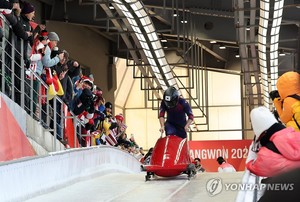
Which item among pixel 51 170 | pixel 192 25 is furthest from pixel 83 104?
pixel 192 25

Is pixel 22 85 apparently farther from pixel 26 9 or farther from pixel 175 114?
pixel 175 114

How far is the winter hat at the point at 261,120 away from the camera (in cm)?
440

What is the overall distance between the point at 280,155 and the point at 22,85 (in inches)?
276

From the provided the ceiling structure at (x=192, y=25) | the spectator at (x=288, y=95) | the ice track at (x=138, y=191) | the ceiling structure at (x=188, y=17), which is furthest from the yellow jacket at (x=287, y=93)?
the ceiling structure at (x=188, y=17)

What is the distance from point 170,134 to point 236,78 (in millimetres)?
27496

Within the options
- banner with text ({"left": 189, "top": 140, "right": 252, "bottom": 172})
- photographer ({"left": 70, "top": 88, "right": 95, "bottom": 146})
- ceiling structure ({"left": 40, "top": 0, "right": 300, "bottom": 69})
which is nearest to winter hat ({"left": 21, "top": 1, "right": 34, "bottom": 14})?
photographer ({"left": 70, "top": 88, "right": 95, "bottom": 146})

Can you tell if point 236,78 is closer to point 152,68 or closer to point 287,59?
point 287,59

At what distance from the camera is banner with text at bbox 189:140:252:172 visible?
29.8 meters

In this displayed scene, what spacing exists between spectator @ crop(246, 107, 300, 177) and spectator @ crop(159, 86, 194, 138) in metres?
6.69

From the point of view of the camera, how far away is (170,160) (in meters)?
11.3

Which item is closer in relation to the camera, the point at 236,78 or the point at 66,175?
the point at 66,175

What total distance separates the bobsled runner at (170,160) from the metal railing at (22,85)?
1.69 metres

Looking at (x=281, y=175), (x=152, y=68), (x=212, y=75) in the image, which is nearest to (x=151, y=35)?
(x=152, y=68)

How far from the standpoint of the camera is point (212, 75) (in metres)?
38.9
